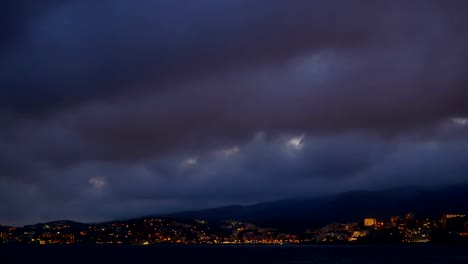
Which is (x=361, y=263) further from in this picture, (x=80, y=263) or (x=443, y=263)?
(x=80, y=263)

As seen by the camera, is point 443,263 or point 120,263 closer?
point 443,263

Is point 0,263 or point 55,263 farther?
point 55,263

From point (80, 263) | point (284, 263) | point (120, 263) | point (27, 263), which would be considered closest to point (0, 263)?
point (27, 263)

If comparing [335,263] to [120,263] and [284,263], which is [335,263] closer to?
[284,263]

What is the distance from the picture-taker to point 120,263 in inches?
5974

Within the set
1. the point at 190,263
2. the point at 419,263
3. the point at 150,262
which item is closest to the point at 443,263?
the point at 419,263

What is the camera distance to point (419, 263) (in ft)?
483

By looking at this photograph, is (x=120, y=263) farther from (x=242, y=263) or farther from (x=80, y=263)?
(x=242, y=263)

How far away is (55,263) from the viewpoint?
147125mm

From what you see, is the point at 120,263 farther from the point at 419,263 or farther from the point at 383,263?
the point at 419,263

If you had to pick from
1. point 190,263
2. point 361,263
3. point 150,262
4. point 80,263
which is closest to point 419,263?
point 361,263

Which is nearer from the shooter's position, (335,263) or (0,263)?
(0,263)

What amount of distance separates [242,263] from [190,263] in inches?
571

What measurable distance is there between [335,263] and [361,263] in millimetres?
7010
